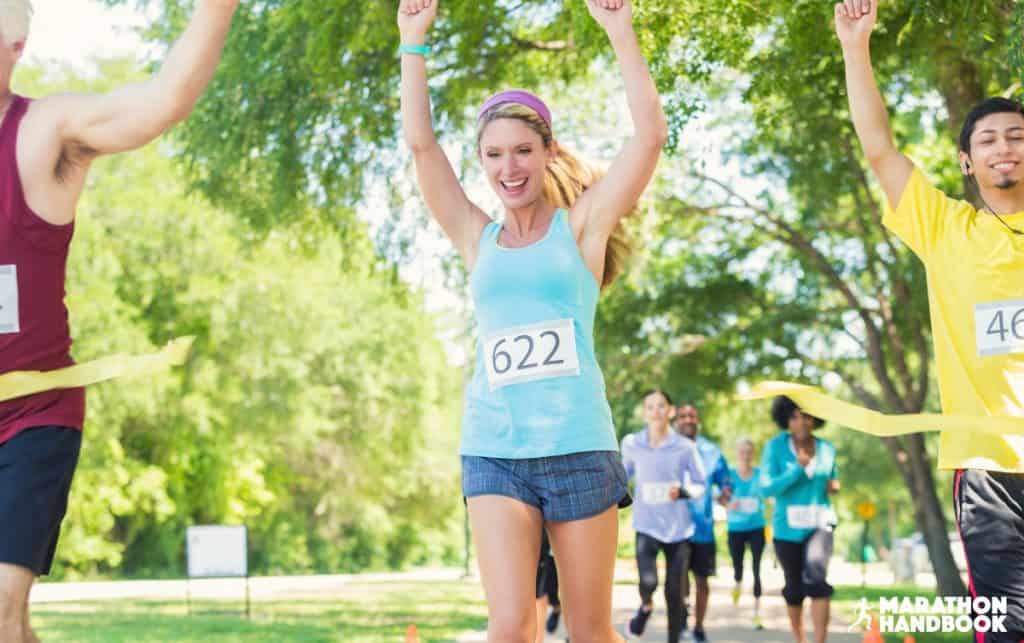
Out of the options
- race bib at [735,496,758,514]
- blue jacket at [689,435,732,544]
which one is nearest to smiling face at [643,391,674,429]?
blue jacket at [689,435,732,544]

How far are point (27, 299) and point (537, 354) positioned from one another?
1500 mm

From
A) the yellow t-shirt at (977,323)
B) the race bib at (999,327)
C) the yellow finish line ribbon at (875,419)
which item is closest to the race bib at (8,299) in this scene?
the yellow finish line ribbon at (875,419)

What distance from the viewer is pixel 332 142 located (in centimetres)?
1594

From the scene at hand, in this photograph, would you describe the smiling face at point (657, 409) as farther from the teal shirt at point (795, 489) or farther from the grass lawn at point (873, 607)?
the grass lawn at point (873, 607)

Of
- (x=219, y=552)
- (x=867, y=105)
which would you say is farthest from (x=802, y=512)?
(x=219, y=552)

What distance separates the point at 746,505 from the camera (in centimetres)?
1606

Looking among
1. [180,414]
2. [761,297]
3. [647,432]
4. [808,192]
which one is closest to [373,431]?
[180,414]

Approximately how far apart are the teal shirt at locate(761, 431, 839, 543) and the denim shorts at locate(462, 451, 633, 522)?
629 cm

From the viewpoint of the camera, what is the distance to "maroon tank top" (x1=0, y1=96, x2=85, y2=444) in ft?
13.2

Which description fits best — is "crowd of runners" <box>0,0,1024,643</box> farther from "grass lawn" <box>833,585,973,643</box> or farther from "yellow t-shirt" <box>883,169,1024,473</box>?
"grass lawn" <box>833,585,973,643</box>

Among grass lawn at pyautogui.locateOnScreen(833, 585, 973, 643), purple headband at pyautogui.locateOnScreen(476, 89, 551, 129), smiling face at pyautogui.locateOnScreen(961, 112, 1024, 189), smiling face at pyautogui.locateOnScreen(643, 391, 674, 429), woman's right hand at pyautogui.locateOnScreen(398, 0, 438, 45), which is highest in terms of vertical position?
woman's right hand at pyautogui.locateOnScreen(398, 0, 438, 45)

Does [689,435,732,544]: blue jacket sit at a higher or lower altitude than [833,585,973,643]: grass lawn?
higher

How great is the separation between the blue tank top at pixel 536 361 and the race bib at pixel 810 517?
6228 millimetres

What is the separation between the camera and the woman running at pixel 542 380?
4543 millimetres
